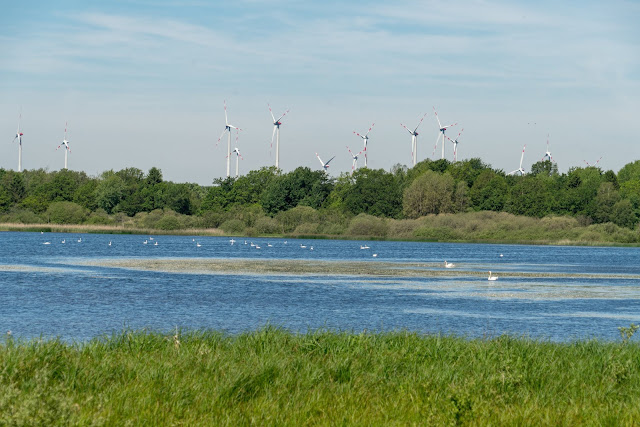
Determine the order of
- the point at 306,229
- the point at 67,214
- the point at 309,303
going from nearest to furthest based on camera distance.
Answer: the point at 309,303 → the point at 306,229 → the point at 67,214

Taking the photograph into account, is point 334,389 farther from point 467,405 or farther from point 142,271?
point 142,271

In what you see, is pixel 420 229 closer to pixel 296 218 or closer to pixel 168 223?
pixel 296 218

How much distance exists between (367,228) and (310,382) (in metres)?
166

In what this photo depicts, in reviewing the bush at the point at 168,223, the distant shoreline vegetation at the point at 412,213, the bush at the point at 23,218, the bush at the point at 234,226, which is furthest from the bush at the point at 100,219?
the bush at the point at 234,226

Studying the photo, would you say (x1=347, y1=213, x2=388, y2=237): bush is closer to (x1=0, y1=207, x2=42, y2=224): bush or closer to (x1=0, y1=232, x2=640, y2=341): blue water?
(x1=0, y1=207, x2=42, y2=224): bush

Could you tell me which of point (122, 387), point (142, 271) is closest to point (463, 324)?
point (122, 387)

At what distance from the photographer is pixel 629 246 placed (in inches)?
6845

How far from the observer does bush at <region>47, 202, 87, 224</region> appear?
625 ft

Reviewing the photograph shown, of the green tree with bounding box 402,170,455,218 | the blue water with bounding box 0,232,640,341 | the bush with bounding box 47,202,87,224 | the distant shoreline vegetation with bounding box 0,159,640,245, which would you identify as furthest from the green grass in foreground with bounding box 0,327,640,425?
the bush with bounding box 47,202,87,224

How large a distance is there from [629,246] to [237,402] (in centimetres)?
17363

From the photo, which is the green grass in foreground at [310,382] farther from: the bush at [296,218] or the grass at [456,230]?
the bush at [296,218]

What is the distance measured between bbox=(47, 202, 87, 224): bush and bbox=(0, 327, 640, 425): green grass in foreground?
17940cm

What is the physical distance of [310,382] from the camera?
1490 centimetres

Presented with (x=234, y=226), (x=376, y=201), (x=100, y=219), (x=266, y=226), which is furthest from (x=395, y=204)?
(x=100, y=219)
